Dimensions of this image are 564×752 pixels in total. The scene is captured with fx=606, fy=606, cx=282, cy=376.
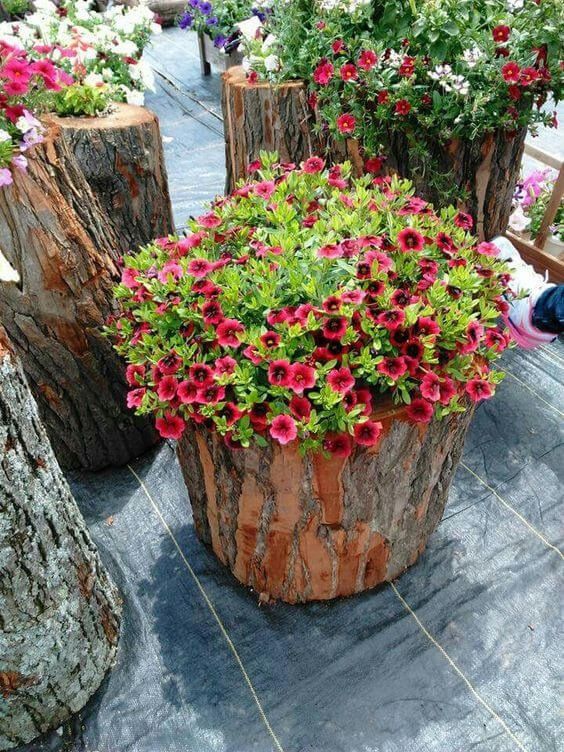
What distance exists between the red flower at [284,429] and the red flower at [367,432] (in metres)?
0.15

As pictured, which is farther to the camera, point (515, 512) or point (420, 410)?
point (515, 512)

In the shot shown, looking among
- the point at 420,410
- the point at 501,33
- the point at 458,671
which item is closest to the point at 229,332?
the point at 420,410

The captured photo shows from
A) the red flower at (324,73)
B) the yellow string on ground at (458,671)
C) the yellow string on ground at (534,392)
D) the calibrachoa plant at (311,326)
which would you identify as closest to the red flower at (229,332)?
the calibrachoa plant at (311,326)

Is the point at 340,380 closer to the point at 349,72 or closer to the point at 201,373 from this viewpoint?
the point at 201,373

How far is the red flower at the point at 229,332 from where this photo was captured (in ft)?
4.82

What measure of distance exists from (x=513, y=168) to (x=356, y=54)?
32.6 inches

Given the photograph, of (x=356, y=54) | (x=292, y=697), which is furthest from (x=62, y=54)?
(x=292, y=697)

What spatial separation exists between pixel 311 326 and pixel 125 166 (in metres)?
1.43

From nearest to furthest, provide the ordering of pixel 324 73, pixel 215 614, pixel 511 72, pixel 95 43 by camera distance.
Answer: pixel 215 614
pixel 511 72
pixel 324 73
pixel 95 43

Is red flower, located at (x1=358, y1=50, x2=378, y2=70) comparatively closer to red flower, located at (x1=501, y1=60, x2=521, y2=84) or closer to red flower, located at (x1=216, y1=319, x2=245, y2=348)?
red flower, located at (x1=501, y1=60, x2=521, y2=84)

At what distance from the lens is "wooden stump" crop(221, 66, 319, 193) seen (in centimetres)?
268

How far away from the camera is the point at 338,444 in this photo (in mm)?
1436

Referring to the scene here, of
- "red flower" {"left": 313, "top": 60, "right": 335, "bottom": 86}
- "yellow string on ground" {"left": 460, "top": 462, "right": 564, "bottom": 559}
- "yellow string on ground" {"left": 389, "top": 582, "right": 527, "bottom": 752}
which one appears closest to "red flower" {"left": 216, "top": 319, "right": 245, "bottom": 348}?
"yellow string on ground" {"left": 389, "top": 582, "right": 527, "bottom": 752}

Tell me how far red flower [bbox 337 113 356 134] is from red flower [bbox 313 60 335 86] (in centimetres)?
15
